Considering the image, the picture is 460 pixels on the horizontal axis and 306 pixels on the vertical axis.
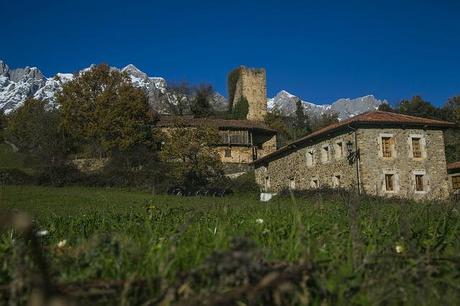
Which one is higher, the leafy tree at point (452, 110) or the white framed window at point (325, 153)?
the leafy tree at point (452, 110)

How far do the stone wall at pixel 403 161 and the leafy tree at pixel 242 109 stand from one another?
36.0 meters

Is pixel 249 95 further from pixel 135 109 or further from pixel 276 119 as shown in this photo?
pixel 135 109


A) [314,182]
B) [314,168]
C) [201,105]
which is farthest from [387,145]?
[201,105]

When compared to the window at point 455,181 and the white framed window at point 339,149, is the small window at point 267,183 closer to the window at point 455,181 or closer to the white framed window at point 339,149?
the white framed window at point 339,149

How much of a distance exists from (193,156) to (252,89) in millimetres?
29692

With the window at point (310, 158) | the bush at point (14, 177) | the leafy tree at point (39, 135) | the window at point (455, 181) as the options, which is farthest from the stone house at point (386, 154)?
the bush at point (14, 177)

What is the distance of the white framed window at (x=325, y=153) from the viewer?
3225 cm

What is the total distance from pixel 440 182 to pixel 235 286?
1263 inches

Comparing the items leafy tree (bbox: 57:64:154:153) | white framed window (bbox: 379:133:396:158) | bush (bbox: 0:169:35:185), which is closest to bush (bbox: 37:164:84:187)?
bush (bbox: 0:169:35:185)

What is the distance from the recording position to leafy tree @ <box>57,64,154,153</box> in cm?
4544

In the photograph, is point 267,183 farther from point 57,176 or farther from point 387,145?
point 57,176

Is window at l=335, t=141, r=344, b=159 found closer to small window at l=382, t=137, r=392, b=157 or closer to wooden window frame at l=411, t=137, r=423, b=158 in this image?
small window at l=382, t=137, r=392, b=157

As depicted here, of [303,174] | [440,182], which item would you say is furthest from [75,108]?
[440,182]

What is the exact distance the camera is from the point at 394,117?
3052 centimetres
